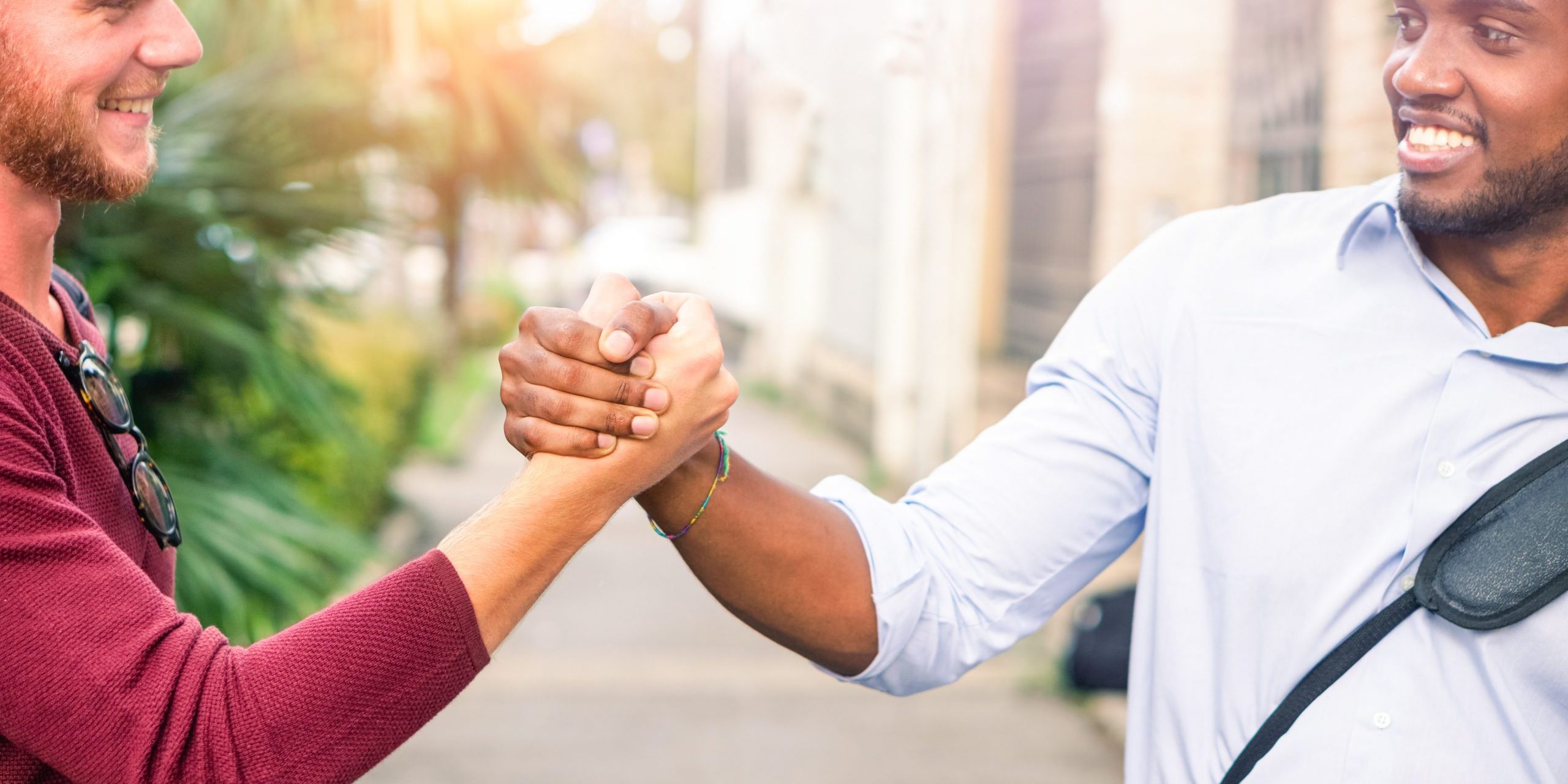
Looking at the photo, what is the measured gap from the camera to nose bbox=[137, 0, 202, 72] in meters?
1.75

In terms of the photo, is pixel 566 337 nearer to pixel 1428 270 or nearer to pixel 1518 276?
pixel 1428 270

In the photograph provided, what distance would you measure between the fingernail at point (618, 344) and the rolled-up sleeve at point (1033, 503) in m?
0.38

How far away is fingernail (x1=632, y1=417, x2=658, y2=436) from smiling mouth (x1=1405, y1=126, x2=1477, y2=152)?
1.00 m

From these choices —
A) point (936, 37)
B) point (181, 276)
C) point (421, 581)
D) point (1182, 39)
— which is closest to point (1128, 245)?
point (1182, 39)

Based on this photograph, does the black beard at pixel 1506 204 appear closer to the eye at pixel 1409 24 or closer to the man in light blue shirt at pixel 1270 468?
the man in light blue shirt at pixel 1270 468

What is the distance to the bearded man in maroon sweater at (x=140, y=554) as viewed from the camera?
4.50 ft

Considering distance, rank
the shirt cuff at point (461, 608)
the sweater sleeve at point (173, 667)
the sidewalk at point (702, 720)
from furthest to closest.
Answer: the sidewalk at point (702, 720)
the shirt cuff at point (461, 608)
the sweater sleeve at point (173, 667)

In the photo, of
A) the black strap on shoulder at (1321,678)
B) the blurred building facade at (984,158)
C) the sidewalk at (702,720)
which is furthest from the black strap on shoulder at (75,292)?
the blurred building facade at (984,158)

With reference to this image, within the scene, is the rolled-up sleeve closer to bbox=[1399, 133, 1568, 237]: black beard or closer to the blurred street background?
bbox=[1399, 133, 1568, 237]: black beard

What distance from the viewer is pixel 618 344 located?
1781mm

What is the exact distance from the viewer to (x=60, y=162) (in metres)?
1.65

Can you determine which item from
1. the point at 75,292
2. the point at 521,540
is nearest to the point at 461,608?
the point at 521,540

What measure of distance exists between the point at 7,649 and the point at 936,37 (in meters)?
7.11

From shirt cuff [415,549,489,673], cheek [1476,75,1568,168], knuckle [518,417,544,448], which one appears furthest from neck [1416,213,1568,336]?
shirt cuff [415,549,489,673]
